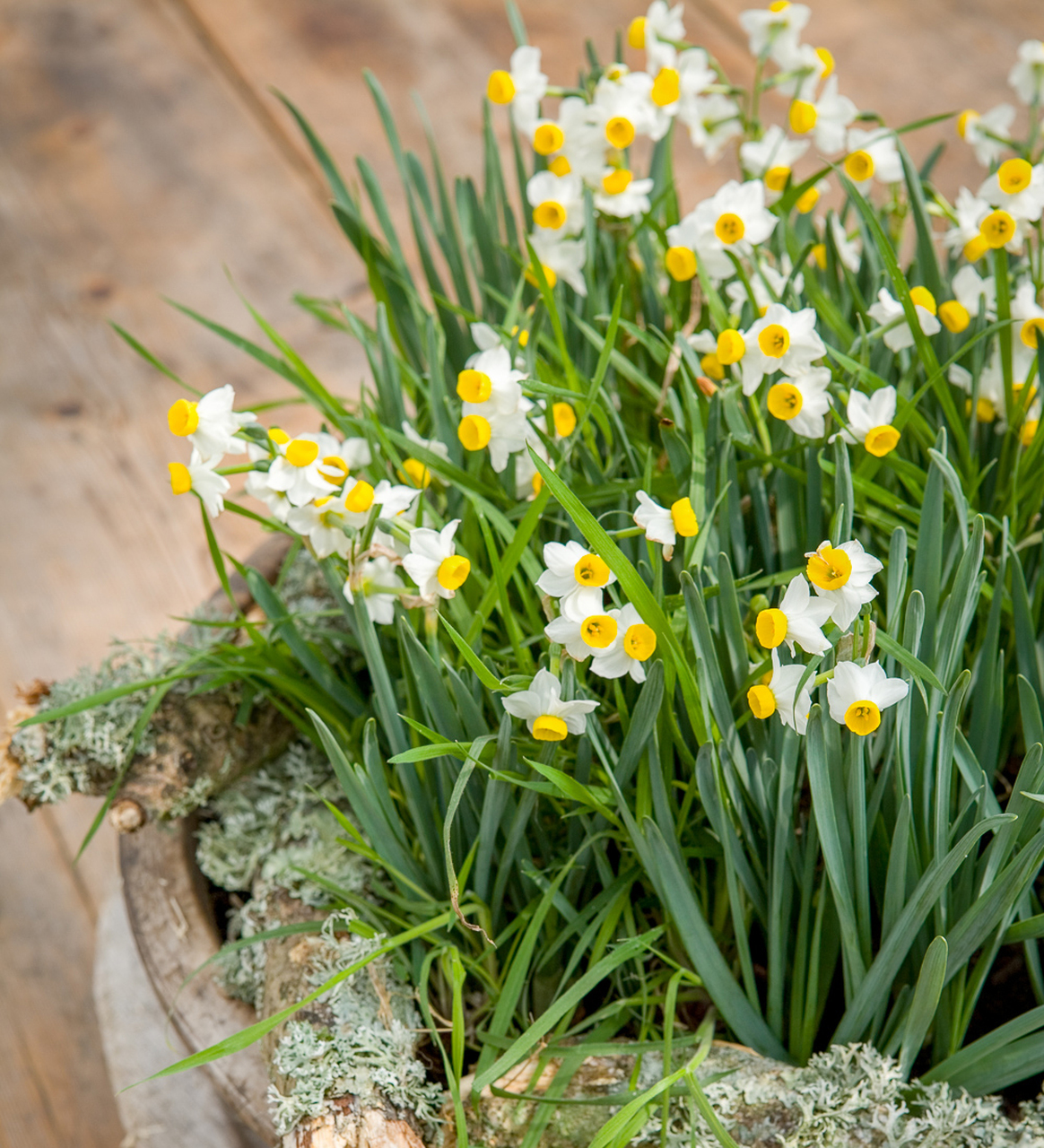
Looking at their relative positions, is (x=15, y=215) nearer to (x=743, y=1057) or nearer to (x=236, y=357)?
(x=236, y=357)

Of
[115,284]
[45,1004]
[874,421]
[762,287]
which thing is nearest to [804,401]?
[874,421]

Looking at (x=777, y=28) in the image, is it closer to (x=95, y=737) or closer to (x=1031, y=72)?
(x=1031, y=72)

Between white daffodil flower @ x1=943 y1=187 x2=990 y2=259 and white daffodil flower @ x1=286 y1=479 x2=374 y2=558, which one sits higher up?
white daffodil flower @ x1=943 y1=187 x2=990 y2=259

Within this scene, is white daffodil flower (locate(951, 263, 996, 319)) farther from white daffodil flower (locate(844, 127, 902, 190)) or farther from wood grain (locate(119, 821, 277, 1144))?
wood grain (locate(119, 821, 277, 1144))

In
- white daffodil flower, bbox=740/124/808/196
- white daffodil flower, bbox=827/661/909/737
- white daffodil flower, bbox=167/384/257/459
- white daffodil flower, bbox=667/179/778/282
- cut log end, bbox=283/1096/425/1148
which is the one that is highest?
white daffodil flower, bbox=740/124/808/196

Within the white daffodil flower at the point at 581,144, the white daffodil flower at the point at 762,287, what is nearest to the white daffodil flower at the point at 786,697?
the white daffodil flower at the point at 762,287

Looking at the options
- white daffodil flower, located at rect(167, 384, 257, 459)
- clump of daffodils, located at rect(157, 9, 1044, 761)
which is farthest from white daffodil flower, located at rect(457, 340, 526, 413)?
white daffodil flower, located at rect(167, 384, 257, 459)
